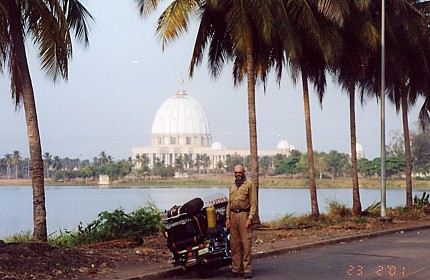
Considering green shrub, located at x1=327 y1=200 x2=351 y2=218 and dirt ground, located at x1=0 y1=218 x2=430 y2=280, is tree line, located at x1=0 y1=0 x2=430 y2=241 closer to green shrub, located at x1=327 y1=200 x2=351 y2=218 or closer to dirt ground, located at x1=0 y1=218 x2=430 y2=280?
green shrub, located at x1=327 y1=200 x2=351 y2=218

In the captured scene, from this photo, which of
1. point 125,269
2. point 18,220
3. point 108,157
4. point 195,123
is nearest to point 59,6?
point 125,269

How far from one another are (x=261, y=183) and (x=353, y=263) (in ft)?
281

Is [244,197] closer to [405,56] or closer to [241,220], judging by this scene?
[241,220]

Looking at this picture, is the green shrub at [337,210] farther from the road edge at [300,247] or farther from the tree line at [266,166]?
the tree line at [266,166]

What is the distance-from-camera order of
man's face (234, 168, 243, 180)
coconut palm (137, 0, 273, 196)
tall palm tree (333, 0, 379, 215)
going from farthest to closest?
tall palm tree (333, 0, 379, 215) < coconut palm (137, 0, 273, 196) < man's face (234, 168, 243, 180)

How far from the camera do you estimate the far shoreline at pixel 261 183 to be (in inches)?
3462

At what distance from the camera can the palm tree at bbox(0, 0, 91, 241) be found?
56.3 ft

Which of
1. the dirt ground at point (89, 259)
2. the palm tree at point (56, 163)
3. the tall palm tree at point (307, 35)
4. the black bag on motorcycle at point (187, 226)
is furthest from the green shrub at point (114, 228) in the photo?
the palm tree at point (56, 163)

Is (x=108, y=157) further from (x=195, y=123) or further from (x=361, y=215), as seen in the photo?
(x=361, y=215)

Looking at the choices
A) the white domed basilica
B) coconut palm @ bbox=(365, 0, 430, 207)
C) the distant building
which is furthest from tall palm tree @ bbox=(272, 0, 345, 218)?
the white domed basilica

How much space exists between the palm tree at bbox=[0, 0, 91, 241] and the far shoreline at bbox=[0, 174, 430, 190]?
6858cm

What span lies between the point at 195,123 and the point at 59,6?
549 ft

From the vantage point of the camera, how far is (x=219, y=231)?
1350 cm

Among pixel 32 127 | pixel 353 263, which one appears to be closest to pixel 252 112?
pixel 32 127
